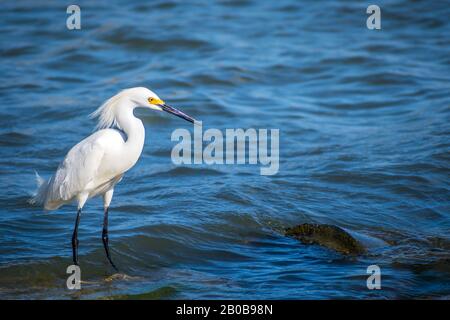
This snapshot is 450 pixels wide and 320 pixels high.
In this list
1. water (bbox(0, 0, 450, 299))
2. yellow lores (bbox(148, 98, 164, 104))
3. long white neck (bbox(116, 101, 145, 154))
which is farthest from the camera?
water (bbox(0, 0, 450, 299))

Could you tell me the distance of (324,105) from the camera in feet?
47.5

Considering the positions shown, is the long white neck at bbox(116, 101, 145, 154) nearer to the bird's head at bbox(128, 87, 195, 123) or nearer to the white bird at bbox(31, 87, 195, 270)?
the white bird at bbox(31, 87, 195, 270)

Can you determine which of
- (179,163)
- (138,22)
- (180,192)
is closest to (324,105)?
(179,163)

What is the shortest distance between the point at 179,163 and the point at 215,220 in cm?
229

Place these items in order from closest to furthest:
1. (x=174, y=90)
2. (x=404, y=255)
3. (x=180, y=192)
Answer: (x=404, y=255) → (x=180, y=192) → (x=174, y=90)

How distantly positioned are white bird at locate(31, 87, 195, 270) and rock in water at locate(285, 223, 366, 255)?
2025 millimetres

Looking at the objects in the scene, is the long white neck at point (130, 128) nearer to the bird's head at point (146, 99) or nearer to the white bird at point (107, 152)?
the white bird at point (107, 152)

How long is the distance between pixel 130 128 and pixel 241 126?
225 inches

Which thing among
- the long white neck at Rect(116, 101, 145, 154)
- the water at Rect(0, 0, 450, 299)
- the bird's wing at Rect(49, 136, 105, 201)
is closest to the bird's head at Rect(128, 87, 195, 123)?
the long white neck at Rect(116, 101, 145, 154)

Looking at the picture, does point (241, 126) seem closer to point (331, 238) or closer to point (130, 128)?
point (331, 238)

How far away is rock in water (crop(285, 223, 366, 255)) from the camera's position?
26.9ft

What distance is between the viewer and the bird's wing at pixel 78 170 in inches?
307
